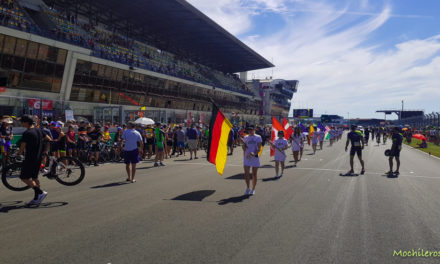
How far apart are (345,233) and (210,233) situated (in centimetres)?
201

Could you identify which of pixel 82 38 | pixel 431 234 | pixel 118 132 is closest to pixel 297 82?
pixel 82 38

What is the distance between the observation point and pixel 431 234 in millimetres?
4504

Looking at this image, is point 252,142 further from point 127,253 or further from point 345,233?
point 127,253

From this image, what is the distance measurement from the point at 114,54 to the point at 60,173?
28.9 m

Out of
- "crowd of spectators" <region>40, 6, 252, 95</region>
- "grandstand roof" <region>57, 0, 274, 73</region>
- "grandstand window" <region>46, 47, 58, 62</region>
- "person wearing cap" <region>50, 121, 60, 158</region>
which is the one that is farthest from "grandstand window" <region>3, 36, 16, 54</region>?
"person wearing cap" <region>50, 121, 60, 158</region>

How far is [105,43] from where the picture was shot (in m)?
34.1

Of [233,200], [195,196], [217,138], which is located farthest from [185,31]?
[233,200]

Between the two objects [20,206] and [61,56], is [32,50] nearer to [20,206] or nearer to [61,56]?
[61,56]

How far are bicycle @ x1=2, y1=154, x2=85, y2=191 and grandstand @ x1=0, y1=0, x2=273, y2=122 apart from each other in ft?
19.2

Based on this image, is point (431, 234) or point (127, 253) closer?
point (127, 253)

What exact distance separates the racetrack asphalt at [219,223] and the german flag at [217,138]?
0.77 m

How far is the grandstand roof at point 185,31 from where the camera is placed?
3998 centimetres

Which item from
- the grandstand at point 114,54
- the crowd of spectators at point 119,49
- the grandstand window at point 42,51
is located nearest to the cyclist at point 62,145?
the grandstand at point 114,54

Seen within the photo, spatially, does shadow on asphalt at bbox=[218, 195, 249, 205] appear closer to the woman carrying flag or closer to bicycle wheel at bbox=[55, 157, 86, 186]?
bicycle wheel at bbox=[55, 157, 86, 186]
